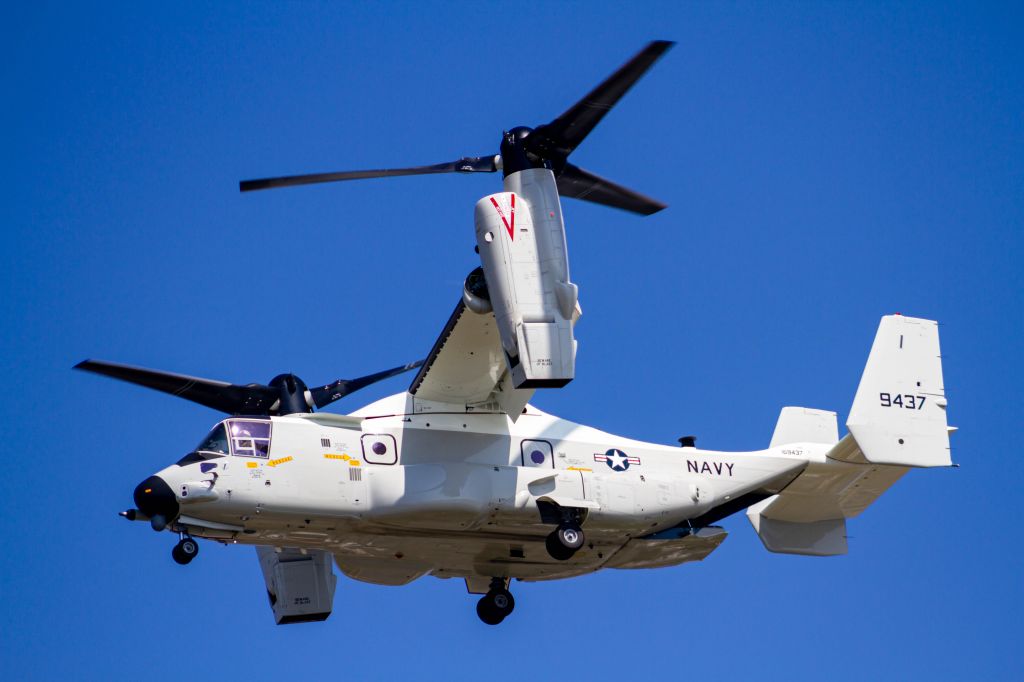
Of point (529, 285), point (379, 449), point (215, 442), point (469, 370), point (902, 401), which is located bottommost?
point (379, 449)

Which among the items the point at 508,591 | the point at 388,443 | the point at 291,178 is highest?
the point at 291,178

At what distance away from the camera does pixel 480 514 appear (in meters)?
22.8

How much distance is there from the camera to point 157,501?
2161 centimetres

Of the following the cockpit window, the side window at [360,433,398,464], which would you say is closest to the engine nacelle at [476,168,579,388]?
the side window at [360,433,398,464]

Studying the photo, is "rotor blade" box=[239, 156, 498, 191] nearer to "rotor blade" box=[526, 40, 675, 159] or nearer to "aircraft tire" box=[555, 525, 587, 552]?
"rotor blade" box=[526, 40, 675, 159]

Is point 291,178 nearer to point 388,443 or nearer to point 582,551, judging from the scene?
point 388,443

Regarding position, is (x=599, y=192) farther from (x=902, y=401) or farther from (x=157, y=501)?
(x=157, y=501)

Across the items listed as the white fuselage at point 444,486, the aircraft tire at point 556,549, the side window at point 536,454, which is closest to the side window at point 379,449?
the white fuselage at point 444,486

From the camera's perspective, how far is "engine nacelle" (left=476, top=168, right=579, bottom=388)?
67.6ft

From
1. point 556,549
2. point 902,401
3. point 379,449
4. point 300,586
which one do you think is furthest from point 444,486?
point 902,401

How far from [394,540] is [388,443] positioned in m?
→ 1.53

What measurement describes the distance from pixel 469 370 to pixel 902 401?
633 centimetres

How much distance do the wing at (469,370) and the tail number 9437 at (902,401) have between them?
5185mm

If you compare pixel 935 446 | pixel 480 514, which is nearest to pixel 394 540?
pixel 480 514
